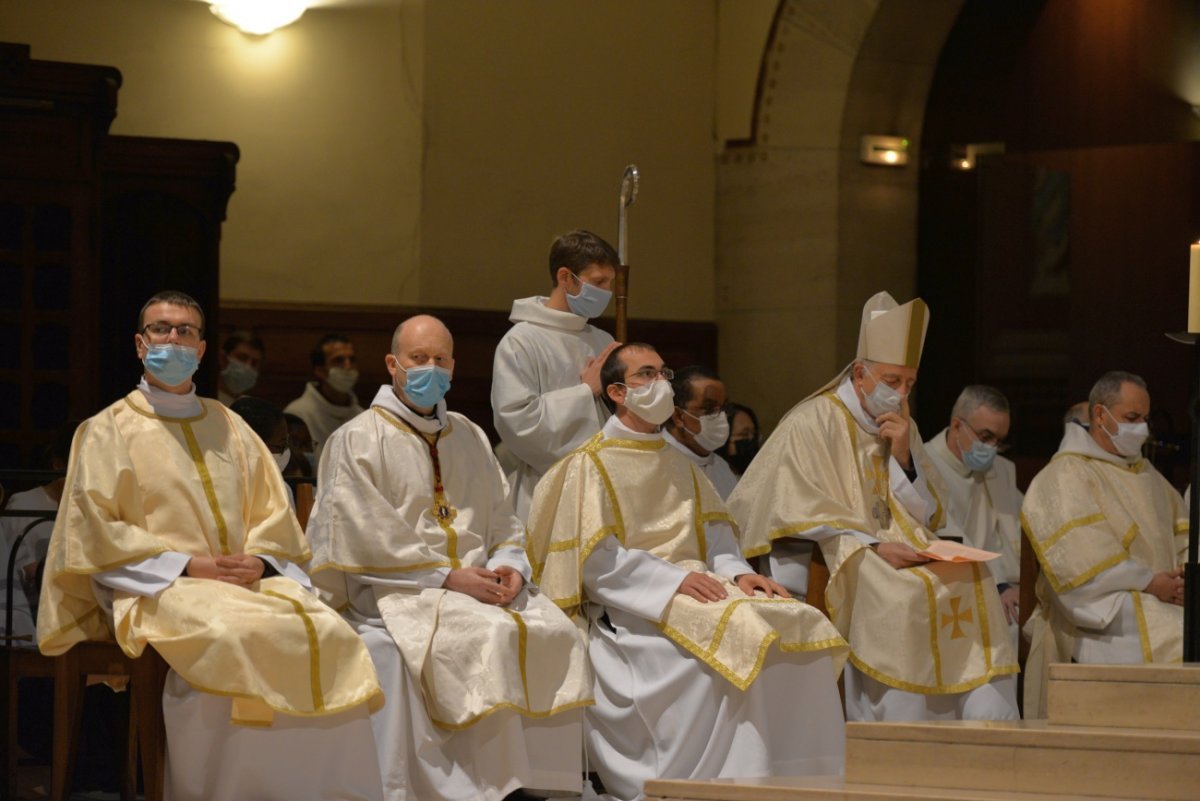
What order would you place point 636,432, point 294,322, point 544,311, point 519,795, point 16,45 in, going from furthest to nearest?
point 294,322 < point 16,45 < point 544,311 < point 636,432 < point 519,795

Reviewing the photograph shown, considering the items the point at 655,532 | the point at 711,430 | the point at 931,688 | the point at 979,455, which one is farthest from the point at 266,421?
the point at 979,455

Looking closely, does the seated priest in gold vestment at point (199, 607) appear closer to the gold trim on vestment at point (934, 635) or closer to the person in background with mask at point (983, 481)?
the gold trim on vestment at point (934, 635)

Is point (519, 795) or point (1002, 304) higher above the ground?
point (1002, 304)

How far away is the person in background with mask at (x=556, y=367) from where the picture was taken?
7387 mm

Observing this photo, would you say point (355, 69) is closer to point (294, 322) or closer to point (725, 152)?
point (294, 322)

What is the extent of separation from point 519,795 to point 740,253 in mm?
5627

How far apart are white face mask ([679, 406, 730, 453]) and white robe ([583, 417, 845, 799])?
31.0 inches

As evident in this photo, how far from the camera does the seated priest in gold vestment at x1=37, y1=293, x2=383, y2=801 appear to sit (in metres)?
5.85

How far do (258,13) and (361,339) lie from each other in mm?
1836

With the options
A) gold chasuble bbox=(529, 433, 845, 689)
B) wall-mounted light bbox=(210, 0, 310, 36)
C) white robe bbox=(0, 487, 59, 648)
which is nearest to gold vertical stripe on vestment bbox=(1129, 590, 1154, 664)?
gold chasuble bbox=(529, 433, 845, 689)

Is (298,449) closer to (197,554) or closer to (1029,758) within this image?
(197,554)

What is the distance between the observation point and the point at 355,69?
36.3ft

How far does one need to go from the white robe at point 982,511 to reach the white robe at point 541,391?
1849mm

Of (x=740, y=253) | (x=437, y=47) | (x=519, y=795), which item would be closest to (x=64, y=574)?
(x=519, y=795)
